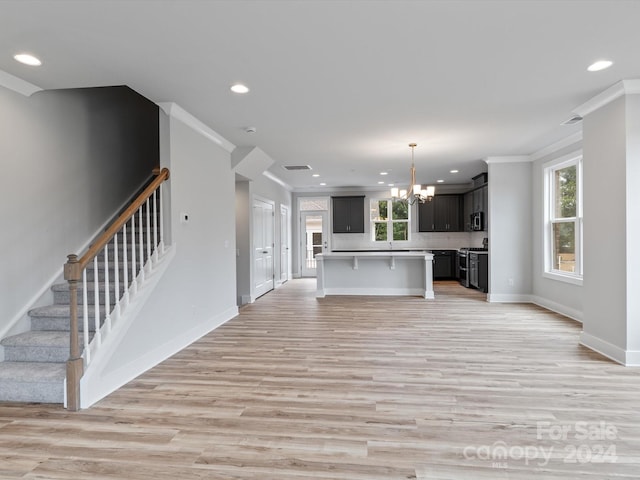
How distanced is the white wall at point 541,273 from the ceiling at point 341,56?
5.37ft

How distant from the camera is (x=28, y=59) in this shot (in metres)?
2.90

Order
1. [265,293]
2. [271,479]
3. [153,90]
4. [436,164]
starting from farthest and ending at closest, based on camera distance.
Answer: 1. [265,293]
2. [436,164]
3. [153,90]
4. [271,479]

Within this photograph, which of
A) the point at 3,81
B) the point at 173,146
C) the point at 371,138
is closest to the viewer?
the point at 3,81

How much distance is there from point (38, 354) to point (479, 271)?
764 cm

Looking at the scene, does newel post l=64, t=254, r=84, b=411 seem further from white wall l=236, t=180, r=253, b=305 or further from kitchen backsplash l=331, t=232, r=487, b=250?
kitchen backsplash l=331, t=232, r=487, b=250

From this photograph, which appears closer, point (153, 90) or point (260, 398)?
point (260, 398)

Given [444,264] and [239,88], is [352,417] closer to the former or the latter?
[239,88]

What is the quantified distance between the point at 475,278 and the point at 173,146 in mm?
6955

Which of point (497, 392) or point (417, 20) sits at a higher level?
point (417, 20)

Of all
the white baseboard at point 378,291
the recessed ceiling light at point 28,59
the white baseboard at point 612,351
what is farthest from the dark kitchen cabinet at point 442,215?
the recessed ceiling light at point 28,59

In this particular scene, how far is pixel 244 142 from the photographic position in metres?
5.51

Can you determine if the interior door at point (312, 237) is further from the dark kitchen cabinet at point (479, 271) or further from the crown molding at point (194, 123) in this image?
the crown molding at point (194, 123)

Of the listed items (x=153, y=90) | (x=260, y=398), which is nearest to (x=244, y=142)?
(x=153, y=90)

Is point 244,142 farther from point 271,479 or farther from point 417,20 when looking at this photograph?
point 271,479
